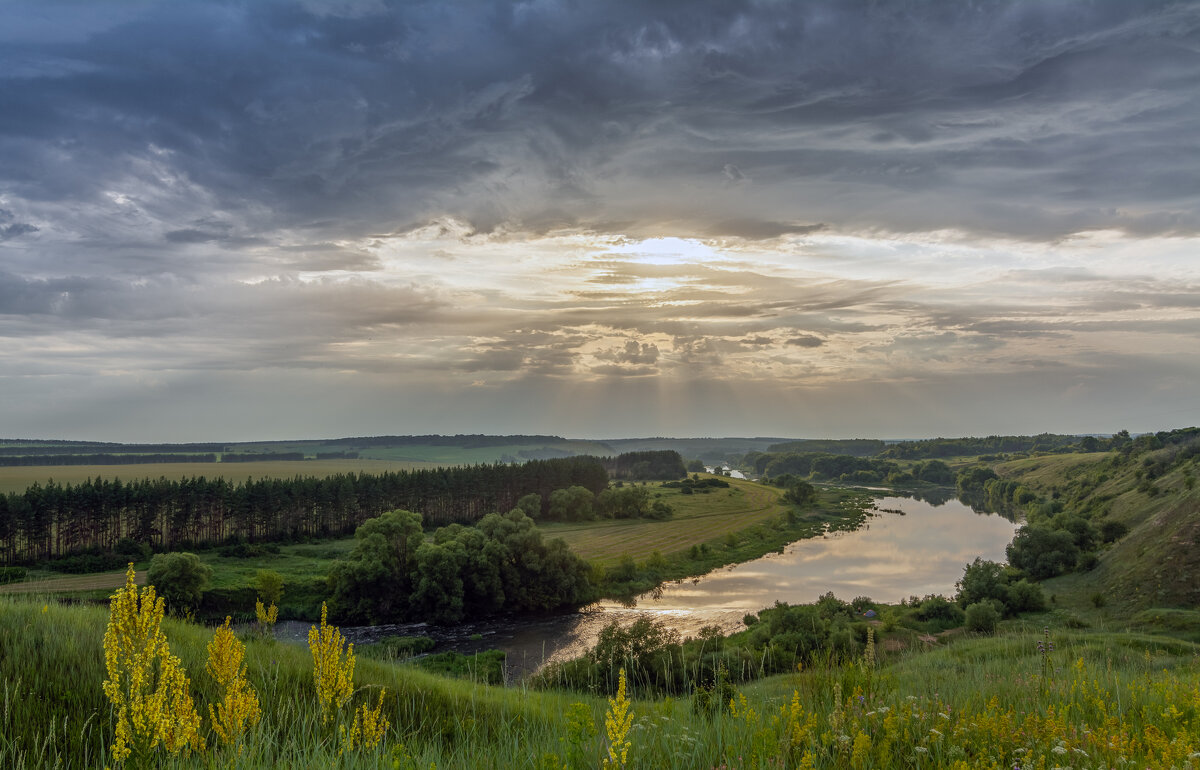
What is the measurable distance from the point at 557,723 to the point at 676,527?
107083 mm

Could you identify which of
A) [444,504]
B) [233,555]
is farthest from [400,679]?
[444,504]

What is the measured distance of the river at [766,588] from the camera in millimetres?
53656

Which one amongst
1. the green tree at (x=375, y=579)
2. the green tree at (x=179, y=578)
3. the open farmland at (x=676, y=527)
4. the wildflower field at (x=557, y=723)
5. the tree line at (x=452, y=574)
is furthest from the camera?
the open farmland at (x=676, y=527)

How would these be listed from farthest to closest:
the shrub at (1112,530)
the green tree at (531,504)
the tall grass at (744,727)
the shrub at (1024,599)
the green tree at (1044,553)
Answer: the green tree at (531,504) → the shrub at (1112,530) → the green tree at (1044,553) → the shrub at (1024,599) → the tall grass at (744,727)

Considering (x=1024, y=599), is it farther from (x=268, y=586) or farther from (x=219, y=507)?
(x=219, y=507)

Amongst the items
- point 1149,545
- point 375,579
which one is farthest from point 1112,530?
point 375,579

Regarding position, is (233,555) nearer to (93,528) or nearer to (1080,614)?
(93,528)

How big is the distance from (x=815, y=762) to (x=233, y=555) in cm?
9446

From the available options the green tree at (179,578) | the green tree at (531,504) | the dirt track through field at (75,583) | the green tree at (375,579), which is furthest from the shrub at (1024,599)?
the green tree at (531,504)

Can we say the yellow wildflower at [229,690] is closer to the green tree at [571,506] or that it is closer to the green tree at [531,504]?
the green tree at [531,504]

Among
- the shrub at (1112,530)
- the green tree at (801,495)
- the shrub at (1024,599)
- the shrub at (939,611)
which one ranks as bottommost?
the green tree at (801,495)

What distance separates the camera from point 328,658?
464 cm

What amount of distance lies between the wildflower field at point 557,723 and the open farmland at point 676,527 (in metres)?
75.6

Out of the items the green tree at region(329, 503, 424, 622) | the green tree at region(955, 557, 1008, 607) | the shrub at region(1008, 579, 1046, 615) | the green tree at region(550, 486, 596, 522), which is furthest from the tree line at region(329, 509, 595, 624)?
the green tree at region(550, 486, 596, 522)
